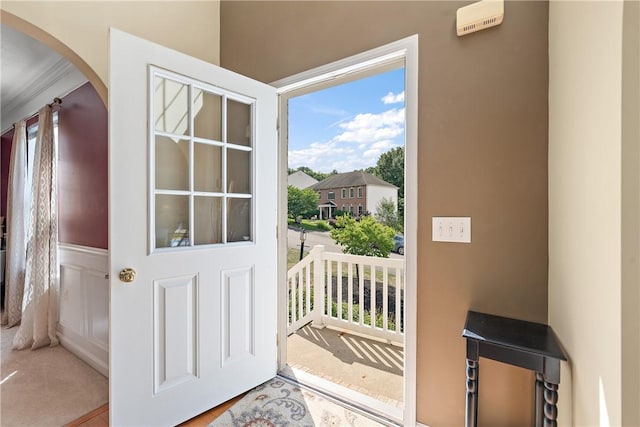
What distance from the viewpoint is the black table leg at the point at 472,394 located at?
1.16m

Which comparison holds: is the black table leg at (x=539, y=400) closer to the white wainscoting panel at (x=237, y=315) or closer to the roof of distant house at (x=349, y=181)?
the white wainscoting panel at (x=237, y=315)

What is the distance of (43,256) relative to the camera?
261cm

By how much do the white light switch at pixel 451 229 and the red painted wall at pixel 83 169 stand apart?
7.54ft

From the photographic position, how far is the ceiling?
236 cm

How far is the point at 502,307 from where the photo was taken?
133 centimetres

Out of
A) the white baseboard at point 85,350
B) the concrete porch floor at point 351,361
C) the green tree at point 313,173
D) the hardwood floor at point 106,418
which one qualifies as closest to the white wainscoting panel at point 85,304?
the white baseboard at point 85,350

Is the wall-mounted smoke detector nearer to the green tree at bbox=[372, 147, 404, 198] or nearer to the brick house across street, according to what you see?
the green tree at bbox=[372, 147, 404, 198]

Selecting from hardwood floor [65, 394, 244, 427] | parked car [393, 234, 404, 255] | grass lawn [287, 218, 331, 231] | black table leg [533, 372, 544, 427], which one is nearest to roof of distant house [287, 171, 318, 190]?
grass lawn [287, 218, 331, 231]

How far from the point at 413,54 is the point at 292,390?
2.09 metres

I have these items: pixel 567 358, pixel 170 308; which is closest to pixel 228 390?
pixel 170 308

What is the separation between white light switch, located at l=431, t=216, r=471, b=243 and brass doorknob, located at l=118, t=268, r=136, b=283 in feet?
4.81

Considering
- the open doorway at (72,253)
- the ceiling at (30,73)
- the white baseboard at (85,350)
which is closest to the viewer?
the open doorway at (72,253)

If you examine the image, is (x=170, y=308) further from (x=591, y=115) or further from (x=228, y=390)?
(x=591, y=115)

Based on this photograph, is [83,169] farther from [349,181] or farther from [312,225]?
[349,181]
